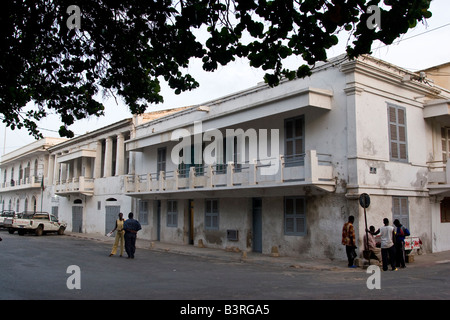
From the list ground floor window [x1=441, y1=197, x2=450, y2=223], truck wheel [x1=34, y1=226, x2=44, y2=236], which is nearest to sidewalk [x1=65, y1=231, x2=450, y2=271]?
ground floor window [x1=441, y1=197, x2=450, y2=223]

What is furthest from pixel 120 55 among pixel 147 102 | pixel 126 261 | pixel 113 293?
pixel 126 261

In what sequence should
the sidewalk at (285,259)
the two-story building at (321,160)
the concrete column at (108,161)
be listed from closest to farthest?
the sidewalk at (285,259) < the two-story building at (321,160) < the concrete column at (108,161)

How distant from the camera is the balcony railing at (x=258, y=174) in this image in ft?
50.5

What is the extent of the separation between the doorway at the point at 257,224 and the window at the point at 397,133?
19.4 feet

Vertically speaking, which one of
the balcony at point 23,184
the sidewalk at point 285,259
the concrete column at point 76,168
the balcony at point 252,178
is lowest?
the sidewalk at point 285,259

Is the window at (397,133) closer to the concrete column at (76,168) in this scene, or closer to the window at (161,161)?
the window at (161,161)

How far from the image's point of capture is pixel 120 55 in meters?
8.75

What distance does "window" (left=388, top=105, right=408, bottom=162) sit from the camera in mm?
16906

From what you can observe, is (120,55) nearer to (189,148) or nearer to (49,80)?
(49,80)

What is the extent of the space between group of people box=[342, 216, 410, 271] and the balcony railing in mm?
2270

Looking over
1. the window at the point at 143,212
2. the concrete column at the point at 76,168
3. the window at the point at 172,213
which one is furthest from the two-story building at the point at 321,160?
the concrete column at the point at 76,168

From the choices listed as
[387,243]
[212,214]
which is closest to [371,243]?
[387,243]

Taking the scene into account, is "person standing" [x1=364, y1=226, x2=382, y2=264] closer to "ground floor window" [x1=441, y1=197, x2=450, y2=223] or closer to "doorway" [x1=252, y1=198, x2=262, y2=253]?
"doorway" [x1=252, y1=198, x2=262, y2=253]

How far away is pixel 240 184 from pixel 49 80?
33.1ft
